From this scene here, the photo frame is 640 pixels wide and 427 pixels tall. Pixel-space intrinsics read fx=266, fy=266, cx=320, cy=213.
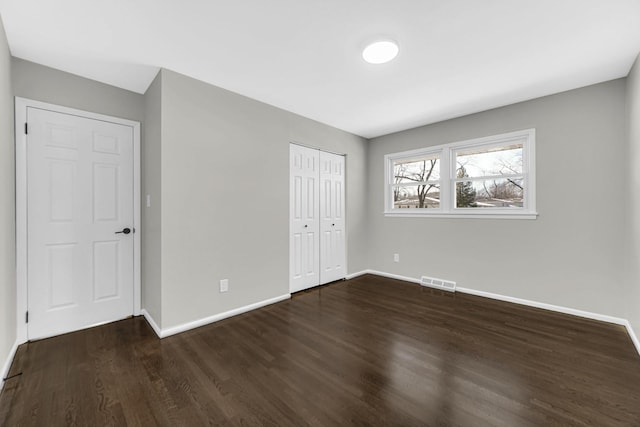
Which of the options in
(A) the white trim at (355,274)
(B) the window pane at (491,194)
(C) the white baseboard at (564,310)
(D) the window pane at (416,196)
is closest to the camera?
(C) the white baseboard at (564,310)

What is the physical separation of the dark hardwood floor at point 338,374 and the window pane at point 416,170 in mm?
2102

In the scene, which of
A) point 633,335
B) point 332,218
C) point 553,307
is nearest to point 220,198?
point 332,218

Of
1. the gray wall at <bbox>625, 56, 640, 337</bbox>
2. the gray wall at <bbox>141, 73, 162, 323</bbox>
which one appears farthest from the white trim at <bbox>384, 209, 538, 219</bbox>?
the gray wall at <bbox>141, 73, 162, 323</bbox>

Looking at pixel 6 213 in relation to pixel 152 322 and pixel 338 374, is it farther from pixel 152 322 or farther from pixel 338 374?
pixel 338 374

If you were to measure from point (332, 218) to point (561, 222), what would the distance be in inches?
109

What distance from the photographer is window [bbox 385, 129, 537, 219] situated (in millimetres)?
3209

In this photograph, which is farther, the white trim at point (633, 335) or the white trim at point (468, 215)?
the white trim at point (468, 215)

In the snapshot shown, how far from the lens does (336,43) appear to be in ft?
6.73

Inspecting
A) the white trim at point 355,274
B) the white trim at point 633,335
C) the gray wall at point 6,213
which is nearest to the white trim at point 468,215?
the white trim at point 355,274

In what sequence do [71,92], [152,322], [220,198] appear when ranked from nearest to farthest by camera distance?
[71,92] < [152,322] < [220,198]

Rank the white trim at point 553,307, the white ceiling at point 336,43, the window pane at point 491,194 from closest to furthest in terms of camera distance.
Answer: the white ceiling at point 336,43, the white trim at point 553,307, the window pane at point 491,194

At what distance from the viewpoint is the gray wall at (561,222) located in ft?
8.68

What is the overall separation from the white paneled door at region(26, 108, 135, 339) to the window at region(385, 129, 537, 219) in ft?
12.0

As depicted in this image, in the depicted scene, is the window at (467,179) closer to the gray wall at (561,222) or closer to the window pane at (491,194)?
the window pane at (491,194)
